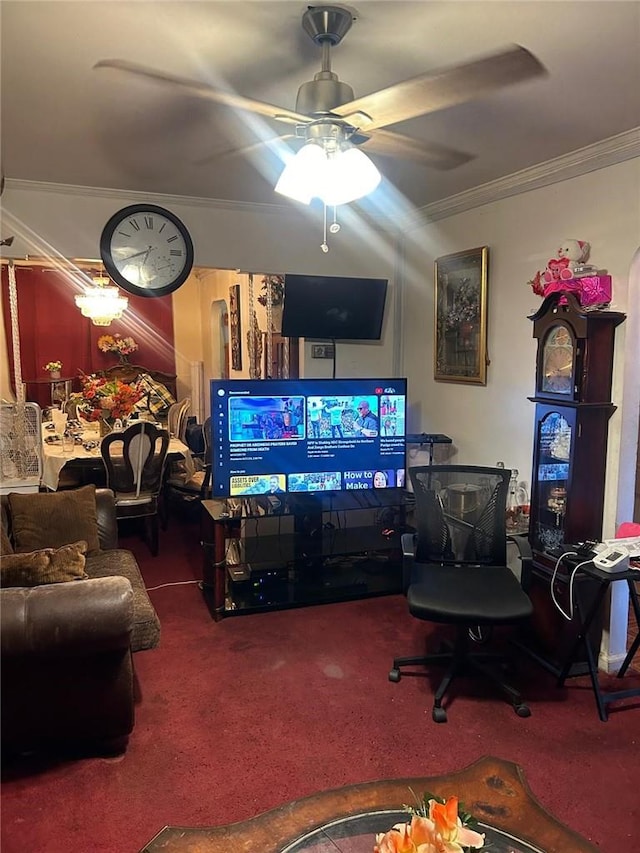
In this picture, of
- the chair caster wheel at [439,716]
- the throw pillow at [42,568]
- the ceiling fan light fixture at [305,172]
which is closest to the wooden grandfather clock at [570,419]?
the chair caster wheel at [439,716]

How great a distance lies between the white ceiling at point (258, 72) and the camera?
5.51 ft

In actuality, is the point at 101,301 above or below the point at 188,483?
above

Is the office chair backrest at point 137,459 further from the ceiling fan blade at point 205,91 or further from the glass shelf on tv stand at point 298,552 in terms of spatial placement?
the ceiling fan blade at point 205,91

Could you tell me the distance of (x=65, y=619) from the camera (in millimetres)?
2119

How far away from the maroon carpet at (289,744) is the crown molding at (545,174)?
2.45 m

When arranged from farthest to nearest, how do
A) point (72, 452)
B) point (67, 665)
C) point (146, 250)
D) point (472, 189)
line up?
point (72, 452) → point (146, 250) → point (472, 189) → point (67, 665)

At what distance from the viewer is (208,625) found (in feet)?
11.1

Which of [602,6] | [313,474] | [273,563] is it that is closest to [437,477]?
[313,474]

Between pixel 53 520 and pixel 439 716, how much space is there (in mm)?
2134

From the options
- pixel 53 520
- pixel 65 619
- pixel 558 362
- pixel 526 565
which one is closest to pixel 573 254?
pixel 558 362

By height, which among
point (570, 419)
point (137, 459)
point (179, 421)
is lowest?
point (137, 459)

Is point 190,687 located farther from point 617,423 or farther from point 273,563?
point 617,423

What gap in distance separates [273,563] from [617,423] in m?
2.08

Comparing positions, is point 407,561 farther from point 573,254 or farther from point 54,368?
point 54,368
